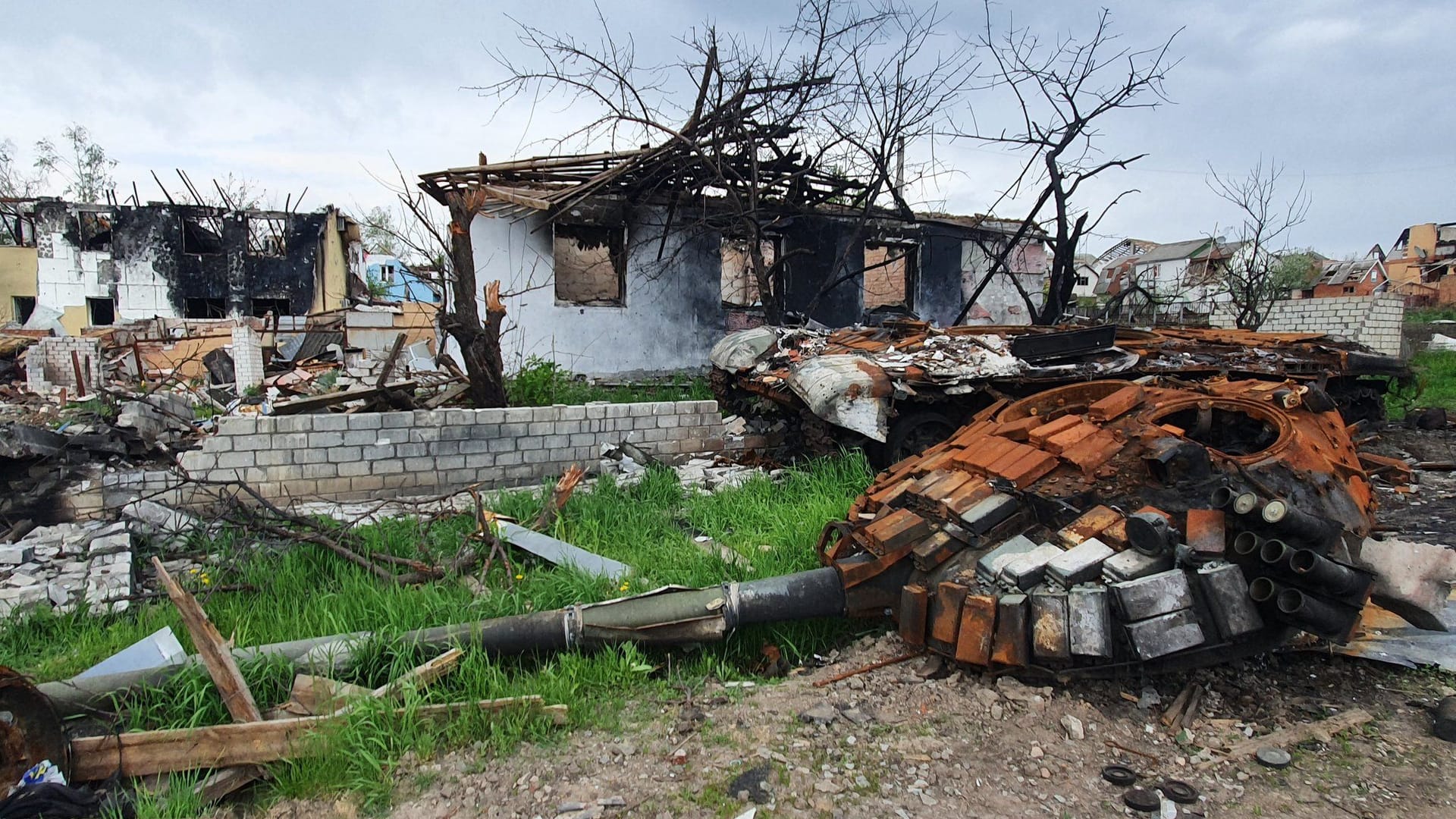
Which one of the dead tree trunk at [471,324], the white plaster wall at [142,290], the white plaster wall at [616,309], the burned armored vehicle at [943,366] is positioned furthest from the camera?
the white plaster wall at [142,290]

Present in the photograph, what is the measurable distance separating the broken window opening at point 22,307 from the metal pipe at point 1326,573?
27.5m

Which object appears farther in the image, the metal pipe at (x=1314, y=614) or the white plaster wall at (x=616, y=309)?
the white plaster wall at (x=616, y=309)

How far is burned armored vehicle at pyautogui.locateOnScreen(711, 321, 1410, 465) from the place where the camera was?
6.08 metres

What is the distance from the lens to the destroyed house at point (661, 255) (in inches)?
392

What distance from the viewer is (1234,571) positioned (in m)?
2.86

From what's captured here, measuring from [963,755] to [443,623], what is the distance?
2498 millimetres

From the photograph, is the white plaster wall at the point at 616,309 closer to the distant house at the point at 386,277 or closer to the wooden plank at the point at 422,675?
the wooden plank at the point at 422,675

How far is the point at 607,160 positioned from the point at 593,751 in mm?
8225

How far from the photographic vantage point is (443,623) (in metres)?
3.68

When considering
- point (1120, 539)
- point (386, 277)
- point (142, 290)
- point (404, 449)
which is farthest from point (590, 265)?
point (386, 277)

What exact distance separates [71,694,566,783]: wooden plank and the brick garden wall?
3591 mm

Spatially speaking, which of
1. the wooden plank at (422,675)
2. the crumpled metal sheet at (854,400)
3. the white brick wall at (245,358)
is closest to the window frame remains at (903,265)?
the crumpled metal sheet at (854,400)

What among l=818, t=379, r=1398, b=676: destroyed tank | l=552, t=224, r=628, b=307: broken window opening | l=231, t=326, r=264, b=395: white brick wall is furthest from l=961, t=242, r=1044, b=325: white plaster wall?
l=231, t=326, r=264, b=395: white brick wall

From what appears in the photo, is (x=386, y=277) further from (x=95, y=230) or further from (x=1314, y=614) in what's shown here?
(x=1314, y=614)
